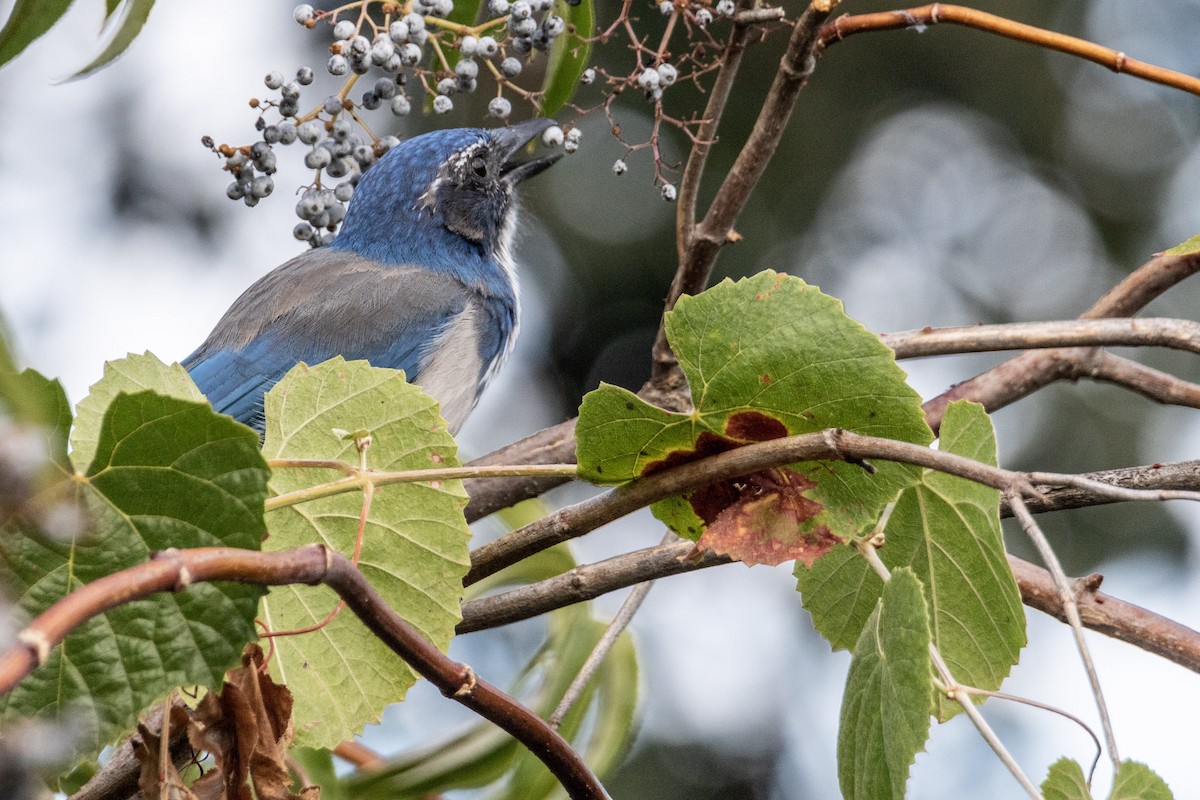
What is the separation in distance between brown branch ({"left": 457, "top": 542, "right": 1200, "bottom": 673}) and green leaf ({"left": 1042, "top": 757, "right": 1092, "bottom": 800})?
0.78 ft

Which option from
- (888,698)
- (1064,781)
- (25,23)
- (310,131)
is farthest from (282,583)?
(310,131)

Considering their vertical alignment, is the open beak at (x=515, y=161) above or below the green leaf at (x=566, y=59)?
above

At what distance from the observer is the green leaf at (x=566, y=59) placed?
258cm

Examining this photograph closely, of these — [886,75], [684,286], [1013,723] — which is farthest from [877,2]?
[684,286]

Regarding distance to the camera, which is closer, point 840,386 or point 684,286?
point 840,386

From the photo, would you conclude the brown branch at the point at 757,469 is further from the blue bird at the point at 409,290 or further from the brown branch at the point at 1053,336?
the blue bird at the point at 409,290

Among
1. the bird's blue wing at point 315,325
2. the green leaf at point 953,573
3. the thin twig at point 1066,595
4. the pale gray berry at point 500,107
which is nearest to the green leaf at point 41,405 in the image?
the thin twig at point 1066,595

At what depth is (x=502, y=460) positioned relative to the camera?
2.85 metres

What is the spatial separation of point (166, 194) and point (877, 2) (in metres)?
3.52

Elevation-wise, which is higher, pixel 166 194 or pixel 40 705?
pixel 166 194

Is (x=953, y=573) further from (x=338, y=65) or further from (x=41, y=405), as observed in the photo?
(x=338, y=65)

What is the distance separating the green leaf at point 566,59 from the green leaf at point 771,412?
1293 mm

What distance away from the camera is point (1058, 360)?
268cm

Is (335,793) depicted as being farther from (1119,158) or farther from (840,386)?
(1119,158)
